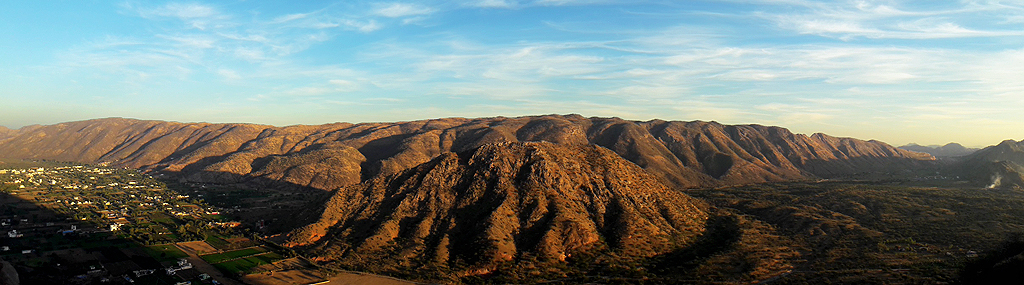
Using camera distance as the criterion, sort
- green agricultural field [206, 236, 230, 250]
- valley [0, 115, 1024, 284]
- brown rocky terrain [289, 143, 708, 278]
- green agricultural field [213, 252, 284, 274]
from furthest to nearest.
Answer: green agricultural field [206, 236, 230, 250] < brown rocky terrain [289, 143, 708, 278] < green agricultural field [213, 252, 284, 274] < valley [0, 115, 1024, 284]

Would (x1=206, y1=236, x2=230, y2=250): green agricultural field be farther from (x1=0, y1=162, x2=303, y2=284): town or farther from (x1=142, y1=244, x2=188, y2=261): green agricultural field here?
(x1=142, y1=244, x2=188, y2=261): green agricultural field

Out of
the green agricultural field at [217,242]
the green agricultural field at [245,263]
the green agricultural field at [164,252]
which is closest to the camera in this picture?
the green agricultural field at [245,263]

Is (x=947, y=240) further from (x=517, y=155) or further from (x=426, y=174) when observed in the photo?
(x=426, y=174)

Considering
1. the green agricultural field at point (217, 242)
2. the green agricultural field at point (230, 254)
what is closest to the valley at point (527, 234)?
the green agricultural field at point (217, 242)

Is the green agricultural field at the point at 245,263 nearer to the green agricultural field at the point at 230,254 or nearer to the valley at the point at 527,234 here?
the valley at the point at 527,234

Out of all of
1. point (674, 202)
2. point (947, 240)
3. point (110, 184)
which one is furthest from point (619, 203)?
point (110, 184)

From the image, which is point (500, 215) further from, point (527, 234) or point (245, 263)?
point (245, 263)

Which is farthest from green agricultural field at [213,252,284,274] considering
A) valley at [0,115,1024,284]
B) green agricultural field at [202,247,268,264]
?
green agricultural field at [202,247,268,264]
